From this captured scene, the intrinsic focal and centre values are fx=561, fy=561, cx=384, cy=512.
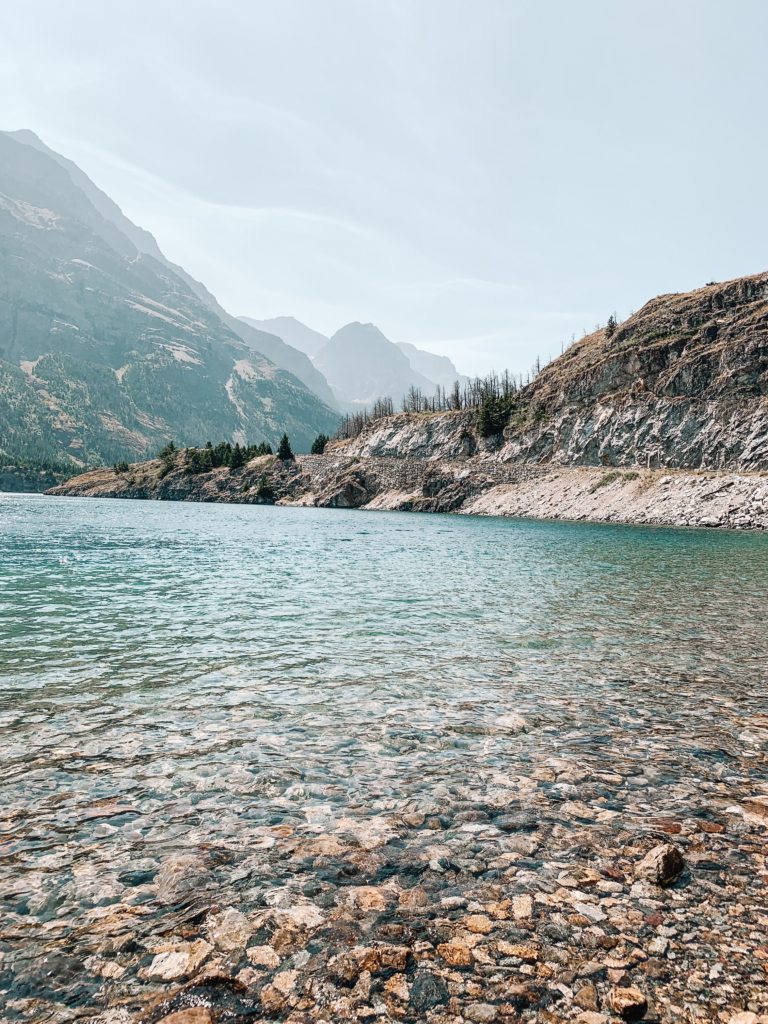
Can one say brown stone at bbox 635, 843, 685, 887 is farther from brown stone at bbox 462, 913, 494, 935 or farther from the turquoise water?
brown stone at bbox 462, 913, 494, 935

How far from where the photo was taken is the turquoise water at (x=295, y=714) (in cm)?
678

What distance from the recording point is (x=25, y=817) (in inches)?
290

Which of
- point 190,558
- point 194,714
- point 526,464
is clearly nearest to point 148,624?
point 194,714

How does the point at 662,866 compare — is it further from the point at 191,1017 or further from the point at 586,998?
the point at 191,1017

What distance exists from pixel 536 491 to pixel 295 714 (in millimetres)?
130867

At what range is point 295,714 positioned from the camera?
1134cm

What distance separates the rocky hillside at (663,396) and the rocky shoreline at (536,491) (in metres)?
7.53

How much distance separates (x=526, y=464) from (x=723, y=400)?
50512 millimetres

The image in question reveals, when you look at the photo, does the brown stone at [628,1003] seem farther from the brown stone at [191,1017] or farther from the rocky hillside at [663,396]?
the rocky hillside at [663,396]

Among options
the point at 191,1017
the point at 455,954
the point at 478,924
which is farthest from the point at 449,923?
the point at 191,1017

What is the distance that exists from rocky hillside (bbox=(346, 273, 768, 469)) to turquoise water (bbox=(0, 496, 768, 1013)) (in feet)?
343

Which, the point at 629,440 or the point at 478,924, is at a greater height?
the point at 629,440

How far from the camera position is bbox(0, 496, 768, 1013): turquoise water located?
22.2ft

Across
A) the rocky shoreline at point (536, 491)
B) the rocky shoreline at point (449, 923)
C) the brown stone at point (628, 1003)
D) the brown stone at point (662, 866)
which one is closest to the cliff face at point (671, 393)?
the rocky shoreline at point (536, 491)
